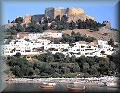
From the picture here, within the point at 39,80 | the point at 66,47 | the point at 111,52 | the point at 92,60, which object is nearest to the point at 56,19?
the point at 66,47

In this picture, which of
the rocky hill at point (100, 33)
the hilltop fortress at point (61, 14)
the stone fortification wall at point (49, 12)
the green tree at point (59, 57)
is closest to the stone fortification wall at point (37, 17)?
the hilltop fortress at point (61, 14)

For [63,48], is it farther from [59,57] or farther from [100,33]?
[100,33]

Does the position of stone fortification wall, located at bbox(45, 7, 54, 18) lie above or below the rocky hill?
above

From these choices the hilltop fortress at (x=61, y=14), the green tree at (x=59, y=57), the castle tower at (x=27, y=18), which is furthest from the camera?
the hilltop fortress at (x=61, y=14)

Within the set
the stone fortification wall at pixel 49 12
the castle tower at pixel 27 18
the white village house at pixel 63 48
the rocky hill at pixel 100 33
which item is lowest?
the white village house at pixel 63 48

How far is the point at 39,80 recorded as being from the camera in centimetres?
696

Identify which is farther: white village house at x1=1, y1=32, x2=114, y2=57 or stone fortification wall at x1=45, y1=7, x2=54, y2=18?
stone fortification wall at x1=45, y1=7, x2=54, y2=18

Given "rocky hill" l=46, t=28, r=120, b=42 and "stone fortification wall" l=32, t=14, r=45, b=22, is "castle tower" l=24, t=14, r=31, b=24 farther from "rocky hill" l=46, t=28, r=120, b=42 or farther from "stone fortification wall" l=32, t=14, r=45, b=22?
"rocky hill" l=46, t=28, r=120, b=42

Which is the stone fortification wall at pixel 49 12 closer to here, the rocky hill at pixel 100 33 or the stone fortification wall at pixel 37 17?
the stone fortification wall at pixel 37 17

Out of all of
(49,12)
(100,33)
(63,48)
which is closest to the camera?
(63,48)

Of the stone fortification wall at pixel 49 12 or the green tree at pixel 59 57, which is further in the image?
the stone fortification wall at pixel 49 12

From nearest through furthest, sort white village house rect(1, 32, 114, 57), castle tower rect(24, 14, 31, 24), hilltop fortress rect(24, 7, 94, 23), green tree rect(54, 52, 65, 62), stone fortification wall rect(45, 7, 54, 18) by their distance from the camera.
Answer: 1. green tree rect(54, 52, 65, 62)
2. white village house rect(1, 32, 114, 57)
3. castle tower rect(24, 14, 31, 24)
4. hilltop fortress rect(24, 7, 94, 23)
5. stone fortification wall rect(45, 7, 54, 18)

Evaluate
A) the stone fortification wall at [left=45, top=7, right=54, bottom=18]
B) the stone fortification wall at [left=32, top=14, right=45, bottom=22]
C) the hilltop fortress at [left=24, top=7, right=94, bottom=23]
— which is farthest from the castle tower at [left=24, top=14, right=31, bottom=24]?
the stone fortification wall at [left=45, top=7, right=54, bottom=18]

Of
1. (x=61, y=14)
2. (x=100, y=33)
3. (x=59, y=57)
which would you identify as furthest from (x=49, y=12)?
(x=59, y=57)
